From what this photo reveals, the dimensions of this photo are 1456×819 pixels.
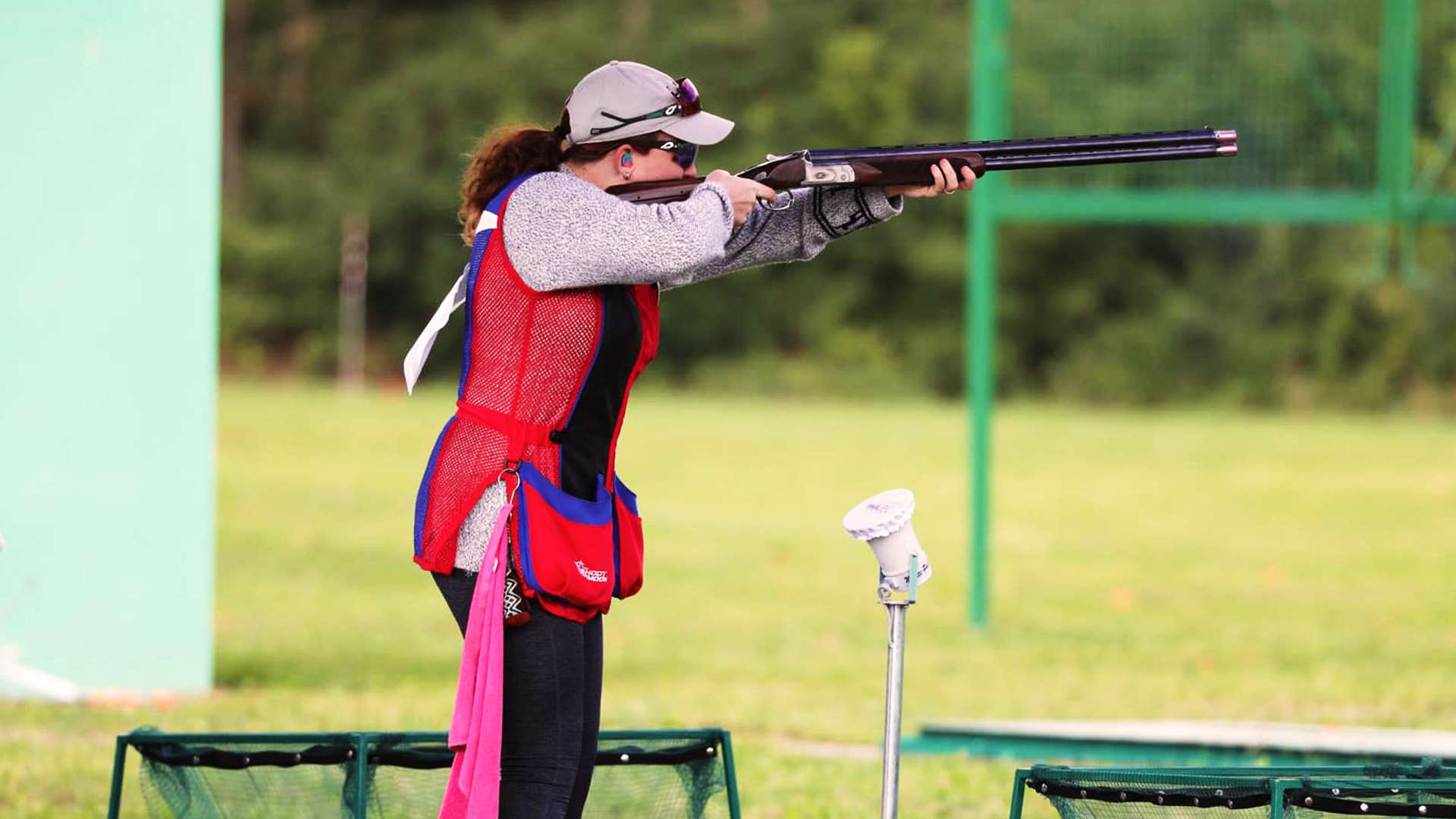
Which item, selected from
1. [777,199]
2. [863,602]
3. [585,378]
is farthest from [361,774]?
[863,602]

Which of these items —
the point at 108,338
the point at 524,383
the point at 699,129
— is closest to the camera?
the point at 524,383

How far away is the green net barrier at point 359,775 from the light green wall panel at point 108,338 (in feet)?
10.7

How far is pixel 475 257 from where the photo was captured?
3584 mm

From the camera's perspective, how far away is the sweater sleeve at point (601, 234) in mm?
3449

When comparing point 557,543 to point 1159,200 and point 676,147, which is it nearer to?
point 676,147

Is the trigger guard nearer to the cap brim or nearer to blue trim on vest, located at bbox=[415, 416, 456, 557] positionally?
the cap brim

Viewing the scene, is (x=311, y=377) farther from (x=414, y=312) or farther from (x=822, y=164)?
(x=822, y=164)

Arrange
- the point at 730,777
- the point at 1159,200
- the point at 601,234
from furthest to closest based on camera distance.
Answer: the point at 1159,200 < the point at 730,777 < the point at 601,234

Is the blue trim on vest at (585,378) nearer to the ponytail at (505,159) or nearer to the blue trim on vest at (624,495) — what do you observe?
the blue trim on vest at (624,495)

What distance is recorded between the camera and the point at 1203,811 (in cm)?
372

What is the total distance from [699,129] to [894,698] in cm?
109

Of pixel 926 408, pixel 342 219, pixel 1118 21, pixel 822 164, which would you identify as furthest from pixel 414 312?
pixel 822 164

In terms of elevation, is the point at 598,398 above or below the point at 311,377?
below

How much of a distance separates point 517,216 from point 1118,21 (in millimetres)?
7748
